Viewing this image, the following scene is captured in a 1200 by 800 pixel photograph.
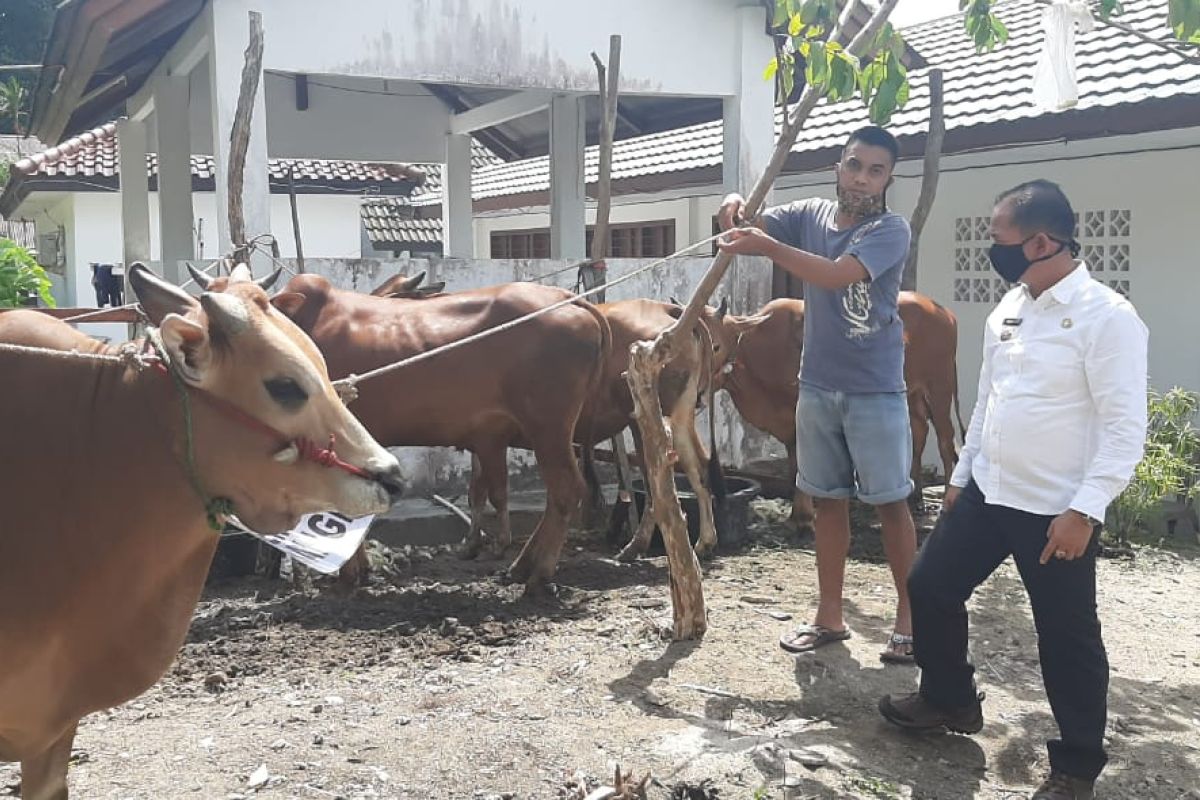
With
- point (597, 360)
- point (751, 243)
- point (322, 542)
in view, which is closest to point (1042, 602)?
point (751, 243)

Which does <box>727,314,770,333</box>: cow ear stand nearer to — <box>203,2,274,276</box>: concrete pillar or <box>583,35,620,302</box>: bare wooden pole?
<box>583,35,620,302</box>: bare wooden pole

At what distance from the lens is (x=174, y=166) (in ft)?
34.3

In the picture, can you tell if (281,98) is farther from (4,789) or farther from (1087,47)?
(4,789)

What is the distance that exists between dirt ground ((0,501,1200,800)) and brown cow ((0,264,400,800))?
3.53 ft

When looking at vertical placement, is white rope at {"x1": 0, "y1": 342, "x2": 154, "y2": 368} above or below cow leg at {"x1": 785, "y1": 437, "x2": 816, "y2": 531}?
above

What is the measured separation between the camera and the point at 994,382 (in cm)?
387

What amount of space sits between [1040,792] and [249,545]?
4235 millimetres

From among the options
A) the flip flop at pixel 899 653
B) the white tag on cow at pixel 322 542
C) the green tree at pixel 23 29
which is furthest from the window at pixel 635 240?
the green tree at pixel 23 29

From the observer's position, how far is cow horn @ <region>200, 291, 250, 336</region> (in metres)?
2.66

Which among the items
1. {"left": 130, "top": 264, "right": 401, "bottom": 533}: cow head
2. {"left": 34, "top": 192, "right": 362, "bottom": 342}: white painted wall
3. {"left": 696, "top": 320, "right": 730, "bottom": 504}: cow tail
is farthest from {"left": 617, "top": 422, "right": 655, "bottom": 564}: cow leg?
{"left": 34, "top": 192, "right": 362, "bottom": 342}: white painted wall

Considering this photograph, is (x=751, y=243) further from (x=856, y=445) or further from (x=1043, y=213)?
(x=1043, y=213)

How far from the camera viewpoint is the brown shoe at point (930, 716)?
4.08m

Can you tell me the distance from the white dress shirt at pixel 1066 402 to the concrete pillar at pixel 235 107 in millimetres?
5208

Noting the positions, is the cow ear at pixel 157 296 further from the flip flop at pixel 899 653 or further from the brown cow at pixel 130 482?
the flip flop at pixel 899 653
